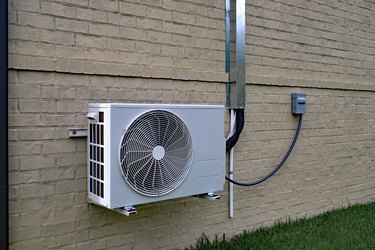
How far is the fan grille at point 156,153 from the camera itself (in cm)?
240

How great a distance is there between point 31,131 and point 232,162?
1.70m

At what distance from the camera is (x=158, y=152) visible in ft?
8.17

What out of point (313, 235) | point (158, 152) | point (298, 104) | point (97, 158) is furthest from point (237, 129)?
point (97, 158)

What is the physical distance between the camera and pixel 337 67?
447 centimetres

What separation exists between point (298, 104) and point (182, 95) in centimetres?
136

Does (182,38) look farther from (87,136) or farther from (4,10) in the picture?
(4,10)

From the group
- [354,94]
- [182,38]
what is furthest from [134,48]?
[354,94]

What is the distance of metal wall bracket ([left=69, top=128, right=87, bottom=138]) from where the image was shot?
2.61 m

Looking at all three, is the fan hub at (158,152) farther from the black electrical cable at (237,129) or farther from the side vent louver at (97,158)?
the black electrical cable at (237,129)

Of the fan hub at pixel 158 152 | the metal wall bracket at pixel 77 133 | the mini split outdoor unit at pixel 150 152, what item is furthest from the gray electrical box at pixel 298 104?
the metal wall bracket at pixel 77 133

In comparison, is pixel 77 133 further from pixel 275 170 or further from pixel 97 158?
pixel 275 170

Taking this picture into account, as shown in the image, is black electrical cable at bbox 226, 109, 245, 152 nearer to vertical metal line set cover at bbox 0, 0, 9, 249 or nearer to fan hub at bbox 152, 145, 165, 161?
fan hub at bbox 152, 145, 165, 161

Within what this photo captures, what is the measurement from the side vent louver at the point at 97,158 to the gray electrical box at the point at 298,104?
2.15 m

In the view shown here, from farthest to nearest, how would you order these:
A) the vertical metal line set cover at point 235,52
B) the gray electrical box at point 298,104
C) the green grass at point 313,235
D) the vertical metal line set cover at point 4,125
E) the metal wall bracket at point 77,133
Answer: the gray electrical box at point 298,104, the vertical metal line set cover at point 235,52, the green grass at point 313,235, the metal wall bracket at point 77,133, the vertical metal line set cover at point 4,125
